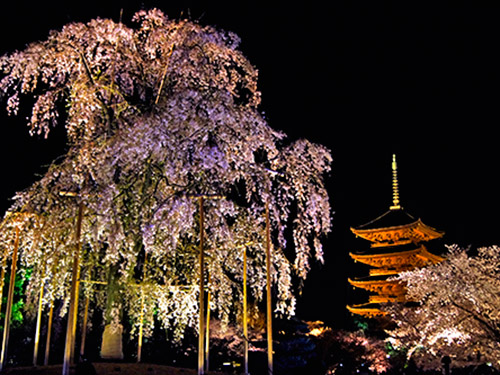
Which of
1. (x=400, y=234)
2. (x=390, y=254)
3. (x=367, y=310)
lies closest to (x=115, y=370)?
(x=367, y=310)

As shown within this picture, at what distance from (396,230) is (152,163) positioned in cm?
2679

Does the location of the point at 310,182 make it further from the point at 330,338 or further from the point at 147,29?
the point at 330,338

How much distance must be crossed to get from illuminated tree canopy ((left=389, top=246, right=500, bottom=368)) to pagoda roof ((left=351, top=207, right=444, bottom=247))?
20.4 m

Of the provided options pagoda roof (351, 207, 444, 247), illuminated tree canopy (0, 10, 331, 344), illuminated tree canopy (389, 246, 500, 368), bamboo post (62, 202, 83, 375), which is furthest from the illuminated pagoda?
bamboo post (62, 202, 83, 375)

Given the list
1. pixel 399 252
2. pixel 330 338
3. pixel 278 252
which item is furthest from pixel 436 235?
pixel 278 252

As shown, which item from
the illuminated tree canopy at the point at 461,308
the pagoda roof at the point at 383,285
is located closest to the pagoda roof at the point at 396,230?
the pagoda roof at the point at 383,285

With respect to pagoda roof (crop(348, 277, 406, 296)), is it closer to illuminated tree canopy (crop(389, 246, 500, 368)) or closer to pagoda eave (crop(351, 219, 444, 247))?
pagoda eave (crop(351, 219, 444, 247))

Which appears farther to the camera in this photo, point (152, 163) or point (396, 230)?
point (396, 230)

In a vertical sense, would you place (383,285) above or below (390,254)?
below

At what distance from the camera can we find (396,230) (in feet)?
114

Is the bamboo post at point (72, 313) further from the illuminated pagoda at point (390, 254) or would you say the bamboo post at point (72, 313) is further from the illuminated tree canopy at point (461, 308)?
the illuminated pagoda at point (390, 254)

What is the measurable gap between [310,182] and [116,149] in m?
3.90

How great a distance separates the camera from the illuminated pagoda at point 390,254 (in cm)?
3278

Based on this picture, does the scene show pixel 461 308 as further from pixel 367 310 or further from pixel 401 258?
pixel 401 258
